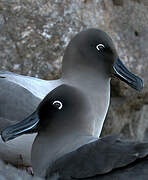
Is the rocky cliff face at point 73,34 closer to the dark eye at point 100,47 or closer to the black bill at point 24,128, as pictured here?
the dark eye at point 100,47

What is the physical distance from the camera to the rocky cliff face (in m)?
4.47

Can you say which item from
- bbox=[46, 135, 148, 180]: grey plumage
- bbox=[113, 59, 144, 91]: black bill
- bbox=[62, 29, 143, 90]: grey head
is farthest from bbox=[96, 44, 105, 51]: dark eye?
bbox=[46, 135, 148, 180]: grey plumage

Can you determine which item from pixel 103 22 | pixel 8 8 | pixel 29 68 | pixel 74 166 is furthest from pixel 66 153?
pixel 103 22

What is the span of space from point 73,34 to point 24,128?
1943 mm

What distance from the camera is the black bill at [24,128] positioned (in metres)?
2.83

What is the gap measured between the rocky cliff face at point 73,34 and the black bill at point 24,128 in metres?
1.58

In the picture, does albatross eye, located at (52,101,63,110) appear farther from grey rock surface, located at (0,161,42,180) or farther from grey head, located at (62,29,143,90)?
grey head, located at (62,29,143,90)

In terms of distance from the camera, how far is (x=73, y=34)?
4.67m

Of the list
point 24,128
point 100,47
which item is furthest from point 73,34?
point 24,128

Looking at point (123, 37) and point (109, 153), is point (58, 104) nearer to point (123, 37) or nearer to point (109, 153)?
point (109, 153)

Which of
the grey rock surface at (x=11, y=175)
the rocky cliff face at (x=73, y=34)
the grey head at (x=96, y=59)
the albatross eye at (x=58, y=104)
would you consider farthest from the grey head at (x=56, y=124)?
the rocky cliff face at (x=73, y=34)

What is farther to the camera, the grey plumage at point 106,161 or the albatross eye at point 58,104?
the albatross eye at point 58,104

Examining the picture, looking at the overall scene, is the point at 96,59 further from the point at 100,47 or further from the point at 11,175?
the point at 11,175

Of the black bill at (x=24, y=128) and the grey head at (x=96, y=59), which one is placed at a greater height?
the grey head at (x=96, y=59)
